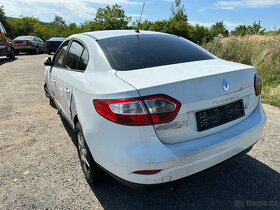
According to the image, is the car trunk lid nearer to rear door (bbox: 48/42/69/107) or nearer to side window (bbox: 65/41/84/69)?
side window (bbox: 65/41/84/69)

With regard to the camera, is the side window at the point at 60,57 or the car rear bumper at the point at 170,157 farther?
the side window at the point at 60,57

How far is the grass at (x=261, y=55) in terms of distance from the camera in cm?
559

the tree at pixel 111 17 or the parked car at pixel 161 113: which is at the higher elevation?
the tree at pixel 111 17

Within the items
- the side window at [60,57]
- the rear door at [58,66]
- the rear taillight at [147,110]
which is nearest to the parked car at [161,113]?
the rear taillight at [147,110]

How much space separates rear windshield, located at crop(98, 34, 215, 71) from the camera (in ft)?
6.96

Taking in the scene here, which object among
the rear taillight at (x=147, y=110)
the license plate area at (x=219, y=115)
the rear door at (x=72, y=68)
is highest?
the rear door at (x=72, y=68)

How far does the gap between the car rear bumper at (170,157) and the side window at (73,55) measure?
4.12ft

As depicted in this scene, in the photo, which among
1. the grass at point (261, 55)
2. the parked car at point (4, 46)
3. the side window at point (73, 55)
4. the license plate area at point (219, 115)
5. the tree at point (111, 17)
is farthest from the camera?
the tree at point (111, 17)

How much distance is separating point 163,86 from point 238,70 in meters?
0.83

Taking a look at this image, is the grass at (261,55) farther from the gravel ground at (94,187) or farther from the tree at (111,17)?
the tree at (111,17)

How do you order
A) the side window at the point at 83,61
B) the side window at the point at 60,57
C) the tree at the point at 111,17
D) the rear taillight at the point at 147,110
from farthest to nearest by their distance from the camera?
the tree at the point at 111,17
the side window at the point at 60,57
the side window at the point at 83,61
the rear taillight at the point at 147,110

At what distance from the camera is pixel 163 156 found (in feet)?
5.14

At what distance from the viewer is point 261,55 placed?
7.71 meters

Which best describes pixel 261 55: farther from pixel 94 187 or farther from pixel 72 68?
pixel 94 187
